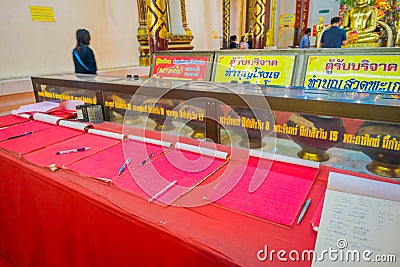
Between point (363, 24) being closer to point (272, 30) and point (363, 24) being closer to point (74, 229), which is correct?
point (74, 229)

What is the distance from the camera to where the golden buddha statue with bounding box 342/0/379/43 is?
4633mm

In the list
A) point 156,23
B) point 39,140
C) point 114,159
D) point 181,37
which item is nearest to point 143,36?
point 181,37

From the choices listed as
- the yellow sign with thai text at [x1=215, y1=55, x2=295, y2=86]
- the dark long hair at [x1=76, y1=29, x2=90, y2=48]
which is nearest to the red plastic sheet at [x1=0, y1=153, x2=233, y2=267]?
the yellow sign with thai text at [x1=215, y1=55, x2=295, y2=86]

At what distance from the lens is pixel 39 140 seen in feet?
4.35

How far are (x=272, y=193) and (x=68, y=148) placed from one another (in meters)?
0.91

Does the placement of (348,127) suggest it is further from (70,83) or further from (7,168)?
(70,83)

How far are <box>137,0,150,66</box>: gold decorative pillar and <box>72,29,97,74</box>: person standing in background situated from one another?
1350 mm

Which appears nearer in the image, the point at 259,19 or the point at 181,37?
the point at 181,37

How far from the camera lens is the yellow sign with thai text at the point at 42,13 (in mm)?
3156

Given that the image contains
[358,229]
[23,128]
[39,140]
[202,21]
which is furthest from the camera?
[202,21]

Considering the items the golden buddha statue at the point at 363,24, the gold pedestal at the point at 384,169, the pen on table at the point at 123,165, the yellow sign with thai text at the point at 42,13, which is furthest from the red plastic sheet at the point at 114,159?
the golden buddha statue at the point at 363,24

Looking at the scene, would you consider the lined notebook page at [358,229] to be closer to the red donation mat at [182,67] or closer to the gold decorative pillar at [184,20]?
the red donation mat at [182,67]

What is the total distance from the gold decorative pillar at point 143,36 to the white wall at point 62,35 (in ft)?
0.52

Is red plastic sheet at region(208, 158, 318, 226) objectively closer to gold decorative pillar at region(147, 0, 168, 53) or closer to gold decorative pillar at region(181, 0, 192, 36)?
gold decorative pillar at region(147, 0, 168, 53)
